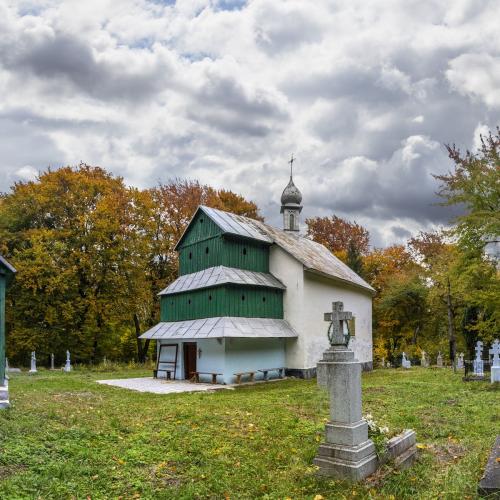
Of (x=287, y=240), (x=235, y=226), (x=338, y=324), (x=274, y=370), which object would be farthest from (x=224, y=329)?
(x=338, y=324)

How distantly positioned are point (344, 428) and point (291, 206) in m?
22.5

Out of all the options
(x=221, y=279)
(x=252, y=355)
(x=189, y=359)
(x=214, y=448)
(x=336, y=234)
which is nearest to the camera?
(x=214, y=448)

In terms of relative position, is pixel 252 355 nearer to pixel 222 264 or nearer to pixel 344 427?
pixel 222 264

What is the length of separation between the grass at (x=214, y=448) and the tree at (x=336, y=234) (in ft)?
99.5

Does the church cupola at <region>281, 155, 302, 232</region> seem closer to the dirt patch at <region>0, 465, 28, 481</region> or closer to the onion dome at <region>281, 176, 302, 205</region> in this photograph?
the onion dome at <region>281, 176, 302, 205</region>

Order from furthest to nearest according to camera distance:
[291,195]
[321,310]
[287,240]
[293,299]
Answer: [291,195] → [287,240] → [321,310] → [293,299]

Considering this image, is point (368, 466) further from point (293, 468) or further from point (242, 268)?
point (242, 268)

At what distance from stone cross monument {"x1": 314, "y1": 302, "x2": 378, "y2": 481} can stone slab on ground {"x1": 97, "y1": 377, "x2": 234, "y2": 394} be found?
1066cm

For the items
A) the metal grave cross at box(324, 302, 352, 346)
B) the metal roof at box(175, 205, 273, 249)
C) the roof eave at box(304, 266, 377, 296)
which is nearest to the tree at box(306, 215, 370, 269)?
the roof eave at box(304, 266, 377, 296)

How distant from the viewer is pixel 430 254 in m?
39.2

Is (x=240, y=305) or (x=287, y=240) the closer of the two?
(x=240, y=305)

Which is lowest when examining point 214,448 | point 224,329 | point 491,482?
point 214,448

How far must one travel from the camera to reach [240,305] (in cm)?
2075

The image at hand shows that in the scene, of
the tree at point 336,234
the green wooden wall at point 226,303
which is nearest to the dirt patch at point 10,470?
the green wooden wall at point 226,303
